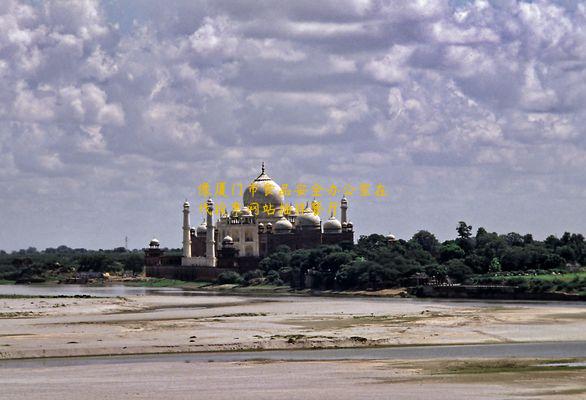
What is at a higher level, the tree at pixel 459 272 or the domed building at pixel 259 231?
the domed building at pixel 259 231

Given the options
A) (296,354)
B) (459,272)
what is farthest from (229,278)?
(296,354)

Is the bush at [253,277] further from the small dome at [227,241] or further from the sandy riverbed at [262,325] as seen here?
the sandy riverbed at [262,325]

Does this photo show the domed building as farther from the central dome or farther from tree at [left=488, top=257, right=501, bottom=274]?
tree at [left=488, top=257, right=501, bottom=274]

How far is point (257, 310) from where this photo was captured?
97938 mm

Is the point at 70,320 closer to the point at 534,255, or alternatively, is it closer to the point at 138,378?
the point at 138,378

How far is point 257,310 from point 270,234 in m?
90.1

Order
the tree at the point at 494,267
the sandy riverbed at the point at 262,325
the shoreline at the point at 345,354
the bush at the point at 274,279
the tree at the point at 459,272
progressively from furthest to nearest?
the bush at the point at 274,279 → the tree at the point at 494,267 → the tree at the point at 459,272 → the sandy riverbed at the point at 262,325 → the shoreline at the point at 345,354

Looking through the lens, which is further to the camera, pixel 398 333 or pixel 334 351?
pixel 398 333

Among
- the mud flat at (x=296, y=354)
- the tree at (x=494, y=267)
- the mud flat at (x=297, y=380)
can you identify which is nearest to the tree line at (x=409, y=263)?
the tree at (x=494, y=267)

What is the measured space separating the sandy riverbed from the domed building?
78.1 meters

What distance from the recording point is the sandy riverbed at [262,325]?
63.2 meters

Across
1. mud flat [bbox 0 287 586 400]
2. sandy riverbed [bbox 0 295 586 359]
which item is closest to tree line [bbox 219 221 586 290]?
sandy riverbed [bbox 0 295 586 359]

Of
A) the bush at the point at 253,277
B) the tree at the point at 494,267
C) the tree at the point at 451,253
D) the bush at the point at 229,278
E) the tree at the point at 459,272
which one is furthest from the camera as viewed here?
the bush at the point at 229,278

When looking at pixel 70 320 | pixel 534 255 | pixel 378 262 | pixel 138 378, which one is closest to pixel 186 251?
pixel 378 262
